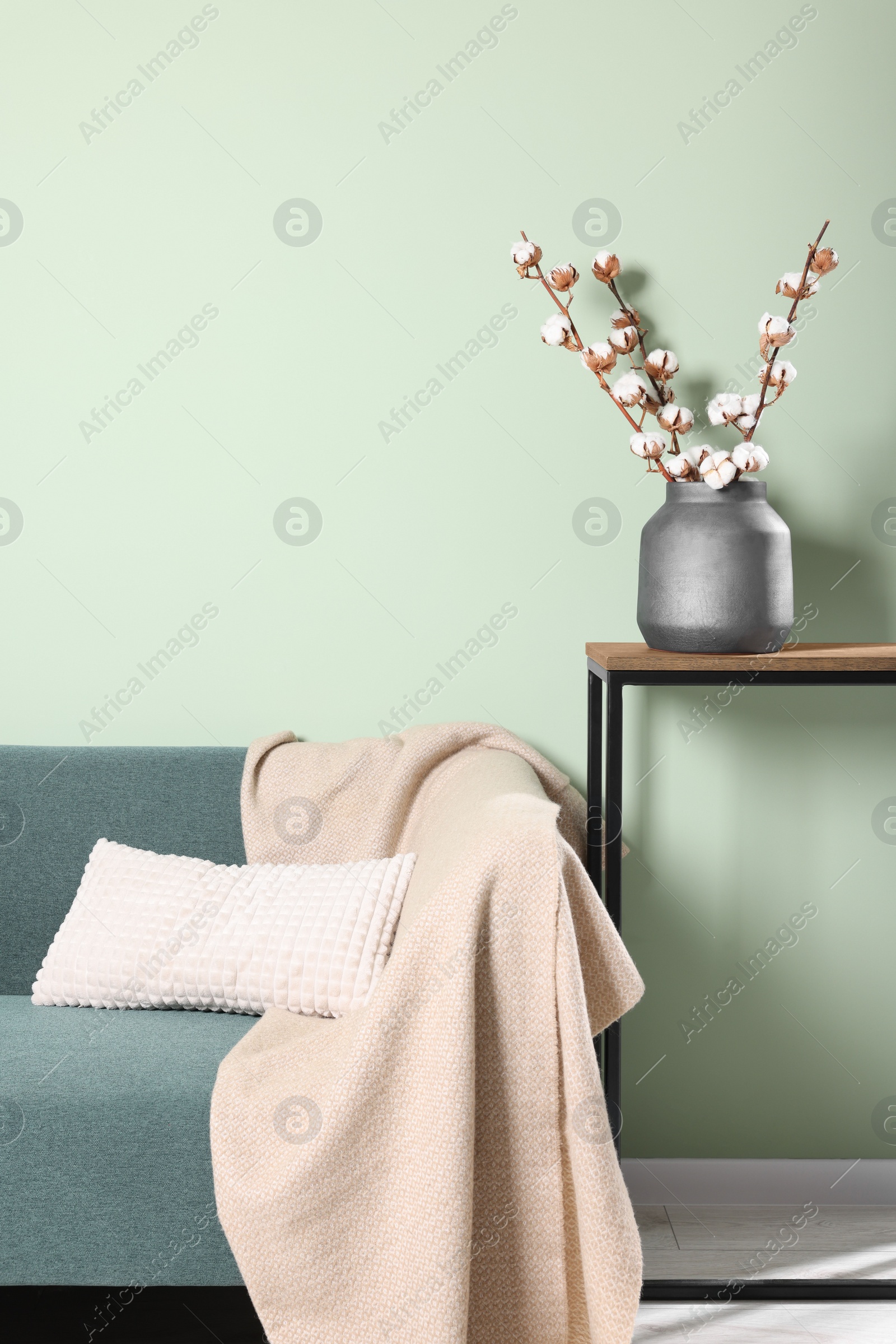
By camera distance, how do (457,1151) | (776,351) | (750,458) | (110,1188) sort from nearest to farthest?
(457,1151), (110,1188), (750,458), (776,351)

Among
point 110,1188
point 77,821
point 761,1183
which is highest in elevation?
point 77,821

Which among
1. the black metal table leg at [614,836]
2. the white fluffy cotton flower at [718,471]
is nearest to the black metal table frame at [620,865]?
the black metal table leg at [614,836]

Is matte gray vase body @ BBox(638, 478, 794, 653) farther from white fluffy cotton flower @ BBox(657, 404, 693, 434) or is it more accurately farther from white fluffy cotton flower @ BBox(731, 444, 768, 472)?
white fluffy cotton flower @ BBox(657, 404, 693, 434)

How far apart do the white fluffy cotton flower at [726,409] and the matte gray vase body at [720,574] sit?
115 mm

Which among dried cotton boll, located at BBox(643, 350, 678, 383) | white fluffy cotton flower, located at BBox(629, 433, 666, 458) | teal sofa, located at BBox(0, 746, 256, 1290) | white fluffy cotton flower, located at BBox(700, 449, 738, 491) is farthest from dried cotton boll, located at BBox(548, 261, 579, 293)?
teal sofa, located at BBox(0, 746, 256, 1290)

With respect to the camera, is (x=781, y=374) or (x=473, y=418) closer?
(x=781, y=374)

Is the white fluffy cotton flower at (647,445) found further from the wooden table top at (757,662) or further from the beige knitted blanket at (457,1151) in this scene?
the beige knitted blanket at (457,1151)

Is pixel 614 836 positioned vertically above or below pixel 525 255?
below

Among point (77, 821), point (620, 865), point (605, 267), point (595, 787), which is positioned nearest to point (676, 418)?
point (605, 267)

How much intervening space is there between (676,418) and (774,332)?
20cm

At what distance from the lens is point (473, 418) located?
74.9 inches

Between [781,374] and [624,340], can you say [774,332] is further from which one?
[624,340]

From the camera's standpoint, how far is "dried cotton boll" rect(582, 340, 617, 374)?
1.79m

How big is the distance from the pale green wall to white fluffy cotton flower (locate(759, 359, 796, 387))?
18 centimetres
